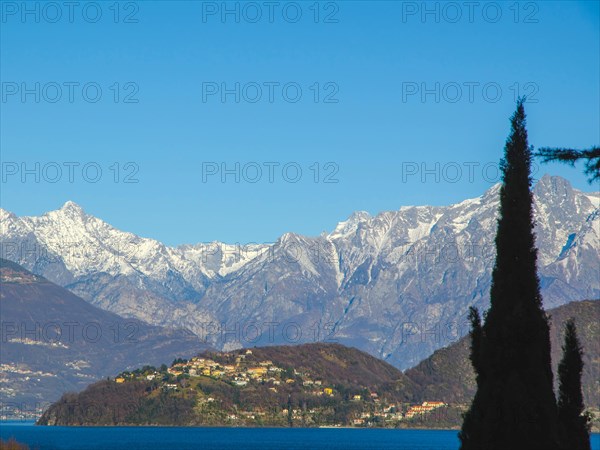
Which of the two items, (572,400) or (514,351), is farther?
(572,400)

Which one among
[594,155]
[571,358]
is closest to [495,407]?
[571,358]

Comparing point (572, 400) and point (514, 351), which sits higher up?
point (514, 351)

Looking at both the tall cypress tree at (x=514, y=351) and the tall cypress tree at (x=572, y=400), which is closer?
the tall cypress tree at (x=514, y=351)

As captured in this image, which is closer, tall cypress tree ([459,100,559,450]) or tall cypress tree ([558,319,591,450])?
tall cypress tree ([459,100,559,450])

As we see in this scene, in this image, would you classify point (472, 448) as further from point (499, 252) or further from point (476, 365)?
point (499, 252)
